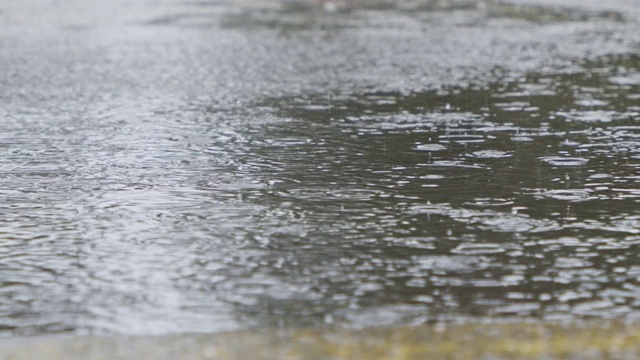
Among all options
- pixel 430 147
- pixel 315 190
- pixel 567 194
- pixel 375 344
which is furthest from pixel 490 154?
pixel 375 344

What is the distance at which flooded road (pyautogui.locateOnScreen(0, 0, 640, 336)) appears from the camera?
675 cm

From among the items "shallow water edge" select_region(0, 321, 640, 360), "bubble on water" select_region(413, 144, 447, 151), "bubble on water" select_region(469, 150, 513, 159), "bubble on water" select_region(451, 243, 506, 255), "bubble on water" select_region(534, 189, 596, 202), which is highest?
"bubble on water" select_region(413, 144, 447, 151)

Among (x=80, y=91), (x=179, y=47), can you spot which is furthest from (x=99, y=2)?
(x=80, y=91)

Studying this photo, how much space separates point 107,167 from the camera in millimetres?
11195

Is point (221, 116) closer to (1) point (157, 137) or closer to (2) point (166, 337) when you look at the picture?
(1) point (157, 137)

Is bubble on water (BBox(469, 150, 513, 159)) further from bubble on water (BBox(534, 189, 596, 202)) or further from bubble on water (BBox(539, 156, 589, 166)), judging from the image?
bubble on water (BBox(534, 189, 596, 202))

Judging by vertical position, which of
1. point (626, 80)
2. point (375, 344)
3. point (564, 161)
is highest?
point (626, 80)

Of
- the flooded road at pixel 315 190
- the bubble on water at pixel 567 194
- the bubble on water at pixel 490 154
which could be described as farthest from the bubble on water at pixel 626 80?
the bubble on water at pixel 567 194

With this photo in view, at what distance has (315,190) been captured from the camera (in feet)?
32.5

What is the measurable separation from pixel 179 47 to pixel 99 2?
20151mm

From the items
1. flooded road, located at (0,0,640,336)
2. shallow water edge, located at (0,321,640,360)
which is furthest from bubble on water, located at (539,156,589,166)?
shallow water edge, located at (0,321,640,360)

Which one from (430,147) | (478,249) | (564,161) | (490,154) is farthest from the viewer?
(430,147)

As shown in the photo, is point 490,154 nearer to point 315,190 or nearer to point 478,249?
point 315,190

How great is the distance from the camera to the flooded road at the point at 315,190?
6.75 meters
